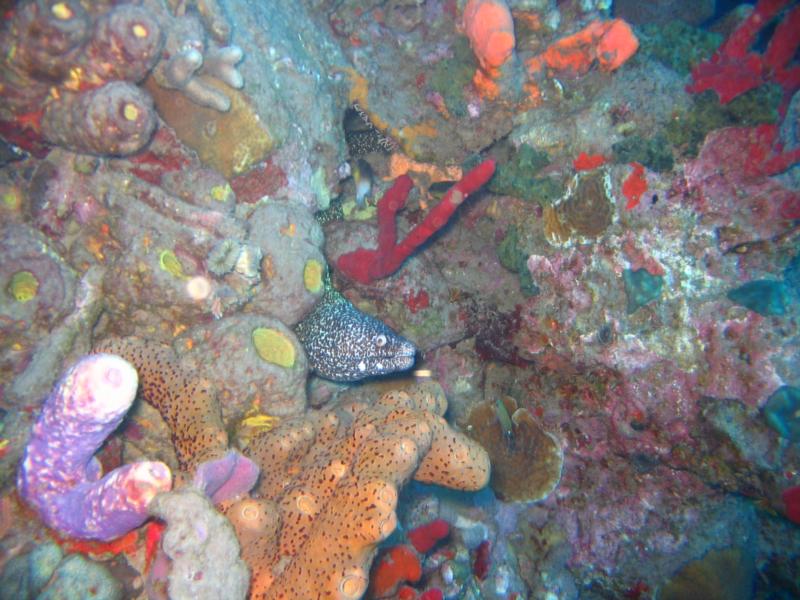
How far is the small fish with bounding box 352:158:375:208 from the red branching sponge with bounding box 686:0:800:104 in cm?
414

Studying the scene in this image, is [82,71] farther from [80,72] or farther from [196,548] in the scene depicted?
[196,548]

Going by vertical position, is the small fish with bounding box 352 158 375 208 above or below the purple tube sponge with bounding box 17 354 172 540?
above

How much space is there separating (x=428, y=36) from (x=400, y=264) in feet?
12.4

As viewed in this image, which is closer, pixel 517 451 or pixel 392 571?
pixel 392 571

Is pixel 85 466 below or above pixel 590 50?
below

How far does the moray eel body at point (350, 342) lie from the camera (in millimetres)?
4734

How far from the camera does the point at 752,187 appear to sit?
15.8ft

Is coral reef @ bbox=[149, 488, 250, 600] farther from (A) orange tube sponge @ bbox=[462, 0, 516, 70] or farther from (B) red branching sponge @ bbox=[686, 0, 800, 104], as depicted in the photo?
(B) red branching sponge @ bbox=[686, 0, 800, 104]

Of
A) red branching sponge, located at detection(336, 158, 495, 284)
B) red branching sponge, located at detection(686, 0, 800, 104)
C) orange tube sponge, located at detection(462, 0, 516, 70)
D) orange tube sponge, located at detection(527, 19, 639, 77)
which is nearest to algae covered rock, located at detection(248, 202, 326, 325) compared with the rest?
red branching sponge, located at detection(336, 158, 495, 284)

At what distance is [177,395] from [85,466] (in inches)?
30.8

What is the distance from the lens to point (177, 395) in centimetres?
345

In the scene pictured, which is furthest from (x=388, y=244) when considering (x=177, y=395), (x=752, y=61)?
(x=752, y=61)

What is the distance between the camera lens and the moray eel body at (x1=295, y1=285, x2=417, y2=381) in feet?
15.5

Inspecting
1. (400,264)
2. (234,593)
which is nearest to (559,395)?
(400,264)
